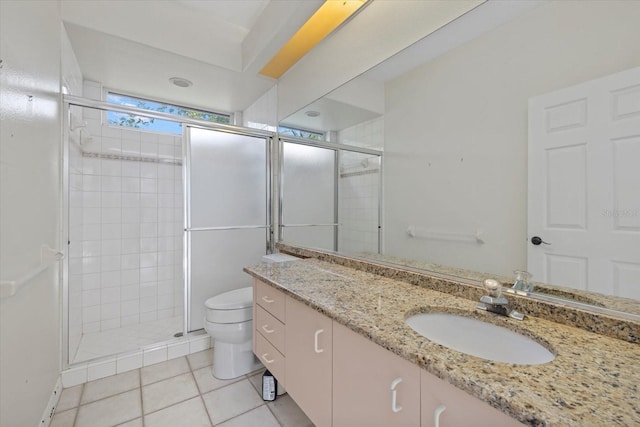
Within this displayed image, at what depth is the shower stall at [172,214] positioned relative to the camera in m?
2.07

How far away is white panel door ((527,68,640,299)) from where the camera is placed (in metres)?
0.78

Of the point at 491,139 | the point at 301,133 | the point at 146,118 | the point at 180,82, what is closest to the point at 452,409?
the point at 491,139

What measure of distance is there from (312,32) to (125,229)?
262 cm

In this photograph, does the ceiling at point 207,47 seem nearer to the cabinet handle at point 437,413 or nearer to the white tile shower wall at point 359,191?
the white tile shower wall at point 359,191

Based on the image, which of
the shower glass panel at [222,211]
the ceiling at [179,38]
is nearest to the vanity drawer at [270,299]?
the shower glass panel at [222,211]

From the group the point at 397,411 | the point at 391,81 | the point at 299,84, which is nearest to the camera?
the point at 397,411

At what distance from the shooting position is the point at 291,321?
1.33 metres

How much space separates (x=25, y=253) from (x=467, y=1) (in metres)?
2.15

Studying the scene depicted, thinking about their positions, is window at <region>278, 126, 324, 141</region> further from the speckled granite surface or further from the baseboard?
the baseboard

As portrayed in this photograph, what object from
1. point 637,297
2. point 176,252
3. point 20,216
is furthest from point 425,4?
point 176,252

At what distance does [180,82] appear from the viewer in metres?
→ 2.66

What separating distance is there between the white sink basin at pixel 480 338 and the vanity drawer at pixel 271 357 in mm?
782

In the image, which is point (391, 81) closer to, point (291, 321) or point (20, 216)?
point (291, 321)

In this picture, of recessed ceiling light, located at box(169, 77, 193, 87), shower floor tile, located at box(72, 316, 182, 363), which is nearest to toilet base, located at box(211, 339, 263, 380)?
shower floor tile, located at box(72, 316, 182, 363)
